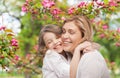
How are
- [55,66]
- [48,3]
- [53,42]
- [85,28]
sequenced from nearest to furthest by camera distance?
[85,28] → [55,66] → [53,42] → [48,3]

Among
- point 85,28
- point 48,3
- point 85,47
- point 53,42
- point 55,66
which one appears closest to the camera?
point 85,47

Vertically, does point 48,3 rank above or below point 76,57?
above

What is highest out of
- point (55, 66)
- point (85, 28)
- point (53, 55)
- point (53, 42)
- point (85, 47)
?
point (85, 28)

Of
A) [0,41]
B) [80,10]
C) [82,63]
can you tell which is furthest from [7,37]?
[82,63]

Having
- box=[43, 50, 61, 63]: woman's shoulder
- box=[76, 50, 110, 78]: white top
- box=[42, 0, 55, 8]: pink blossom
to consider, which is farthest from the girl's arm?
box=[42, 0, 55, 8]: pink blossom

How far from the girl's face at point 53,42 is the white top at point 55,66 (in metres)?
0.06

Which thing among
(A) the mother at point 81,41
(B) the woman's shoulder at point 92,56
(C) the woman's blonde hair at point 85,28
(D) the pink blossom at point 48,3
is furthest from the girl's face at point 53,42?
(D) the pink blossom at point 48,3

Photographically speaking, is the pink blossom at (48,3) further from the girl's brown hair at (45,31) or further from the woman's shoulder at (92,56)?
the woman's shoulder at (92,56)

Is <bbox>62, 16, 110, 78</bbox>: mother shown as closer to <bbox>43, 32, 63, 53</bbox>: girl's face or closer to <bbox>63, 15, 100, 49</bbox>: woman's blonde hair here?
<bbox>63, 15, 100, 49</bbox>: woman's blonde hair

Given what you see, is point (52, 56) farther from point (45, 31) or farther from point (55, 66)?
point (45, 31)

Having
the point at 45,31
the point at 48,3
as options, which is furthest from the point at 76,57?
the point at 48,3

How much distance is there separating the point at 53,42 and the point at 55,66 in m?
0.28

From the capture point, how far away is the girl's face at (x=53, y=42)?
461cm

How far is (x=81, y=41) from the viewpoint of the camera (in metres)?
3.84
